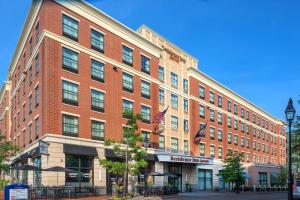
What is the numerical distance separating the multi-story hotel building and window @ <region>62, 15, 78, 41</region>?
0.10 meters

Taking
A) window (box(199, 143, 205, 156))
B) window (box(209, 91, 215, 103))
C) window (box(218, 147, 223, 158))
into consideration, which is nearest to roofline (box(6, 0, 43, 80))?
window (box(199, 143, 205, 156))

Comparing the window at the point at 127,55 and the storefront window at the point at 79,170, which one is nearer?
the storefront window at the point at 79,170

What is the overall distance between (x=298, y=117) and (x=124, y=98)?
2206 centimetres

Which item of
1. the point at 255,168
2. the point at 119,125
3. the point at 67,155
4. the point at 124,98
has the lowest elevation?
the point at 255,168

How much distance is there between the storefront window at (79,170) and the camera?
127 feet

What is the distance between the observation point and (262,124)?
A: 310 feet

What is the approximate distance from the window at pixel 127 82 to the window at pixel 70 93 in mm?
7766

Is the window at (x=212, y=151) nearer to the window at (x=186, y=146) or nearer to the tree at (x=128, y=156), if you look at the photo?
the window at (x=186, y=146)

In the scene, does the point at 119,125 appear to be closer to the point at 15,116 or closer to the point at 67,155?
the point at 67,155

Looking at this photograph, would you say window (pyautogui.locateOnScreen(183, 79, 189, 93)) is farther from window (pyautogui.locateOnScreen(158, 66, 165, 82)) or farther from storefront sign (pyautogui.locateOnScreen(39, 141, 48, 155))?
storefront sign (pyautogui.locateOnScreen(39, 141, 48, 155))

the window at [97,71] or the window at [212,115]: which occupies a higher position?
the window at [97,71]

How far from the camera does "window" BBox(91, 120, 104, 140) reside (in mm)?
42156

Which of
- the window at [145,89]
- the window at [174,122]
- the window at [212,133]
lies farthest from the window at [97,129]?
the window at [212,133]

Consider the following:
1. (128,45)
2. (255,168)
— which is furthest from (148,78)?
(255,168)
